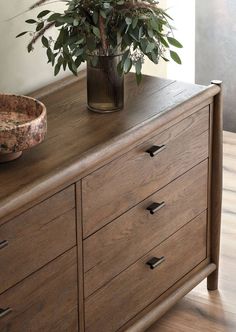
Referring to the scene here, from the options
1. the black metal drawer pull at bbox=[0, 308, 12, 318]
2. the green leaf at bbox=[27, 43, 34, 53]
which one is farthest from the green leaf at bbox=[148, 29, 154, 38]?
the black metal drawer pull at bbox=[0, 308, 12, 318]

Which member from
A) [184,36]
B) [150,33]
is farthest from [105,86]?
[184,36]

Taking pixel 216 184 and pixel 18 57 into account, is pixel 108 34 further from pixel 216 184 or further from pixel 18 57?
pixel 216 184

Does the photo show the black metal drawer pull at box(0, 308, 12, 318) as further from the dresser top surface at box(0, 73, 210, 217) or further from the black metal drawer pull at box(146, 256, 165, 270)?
the black metal drawer pull at box(146, 256, 165, 270)

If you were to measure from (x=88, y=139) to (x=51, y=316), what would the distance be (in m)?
0.47

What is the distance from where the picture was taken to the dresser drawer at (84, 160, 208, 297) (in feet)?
7.86

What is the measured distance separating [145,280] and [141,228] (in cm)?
18

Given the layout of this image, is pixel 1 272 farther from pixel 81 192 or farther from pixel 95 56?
pixel 95 56

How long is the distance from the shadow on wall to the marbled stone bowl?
1.89m

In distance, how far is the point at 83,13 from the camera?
2.43 metres

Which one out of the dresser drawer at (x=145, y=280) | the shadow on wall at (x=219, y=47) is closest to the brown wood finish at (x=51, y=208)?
the dresser drawer at (x=145, y=280)

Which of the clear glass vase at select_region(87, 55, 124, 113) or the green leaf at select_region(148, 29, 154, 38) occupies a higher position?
the green leaf at select_region(148, 29, 154, 38)

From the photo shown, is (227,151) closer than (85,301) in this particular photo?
No

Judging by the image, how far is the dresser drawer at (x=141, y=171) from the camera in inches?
91.4

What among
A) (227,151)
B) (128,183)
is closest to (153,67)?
(227,151)
